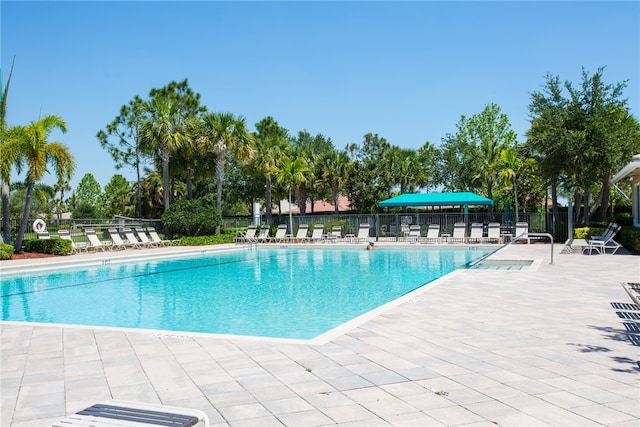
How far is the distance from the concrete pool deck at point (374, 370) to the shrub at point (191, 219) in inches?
729

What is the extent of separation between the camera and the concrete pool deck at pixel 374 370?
3.63 m

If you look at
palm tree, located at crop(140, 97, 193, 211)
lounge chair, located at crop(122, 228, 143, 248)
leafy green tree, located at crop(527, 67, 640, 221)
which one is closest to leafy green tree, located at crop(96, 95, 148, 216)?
Result: palm tree, located at crop(140, 97, 193, 211)

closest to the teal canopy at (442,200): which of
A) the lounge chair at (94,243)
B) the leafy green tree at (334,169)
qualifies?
the leafy green tree at (334,169)

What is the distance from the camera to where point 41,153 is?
18797mm

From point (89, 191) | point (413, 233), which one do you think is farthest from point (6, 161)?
point (89, 191)

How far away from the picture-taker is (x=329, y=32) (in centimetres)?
1622

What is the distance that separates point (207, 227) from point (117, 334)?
65.9 feet

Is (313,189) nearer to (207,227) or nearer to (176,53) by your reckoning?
(207,227)

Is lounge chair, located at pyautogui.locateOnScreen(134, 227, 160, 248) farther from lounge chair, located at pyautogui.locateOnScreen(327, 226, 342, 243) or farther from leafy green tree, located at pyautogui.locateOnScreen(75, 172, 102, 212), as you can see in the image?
leafy green tree, located at pyautogui.locateOnScreen(75, 172, 102, 212)

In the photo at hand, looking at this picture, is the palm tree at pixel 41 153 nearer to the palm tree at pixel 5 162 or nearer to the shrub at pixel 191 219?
the palm tree at pixel 5 162

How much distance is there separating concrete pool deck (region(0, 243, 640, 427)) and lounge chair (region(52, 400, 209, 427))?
96cm

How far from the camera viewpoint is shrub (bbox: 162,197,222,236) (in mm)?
25562

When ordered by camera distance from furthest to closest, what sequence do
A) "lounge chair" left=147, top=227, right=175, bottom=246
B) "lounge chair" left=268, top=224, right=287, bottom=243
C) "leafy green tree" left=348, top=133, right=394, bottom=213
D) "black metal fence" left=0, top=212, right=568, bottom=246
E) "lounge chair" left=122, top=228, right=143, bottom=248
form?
"leafy green tree" left=348, top=133, right=394, bottom=213, "lounge chair" left=268, top=224, right=287, bottom=243, "lounge chair" left=147, top=227, right=175, bottom=246, "black metal fence" left=0, top=212, right=568, bottom=246, "lounge chair" left=122, top=228, right=143, bottom=248

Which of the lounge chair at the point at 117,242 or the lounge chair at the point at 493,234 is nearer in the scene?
the lounge chair at the point at 117,242
